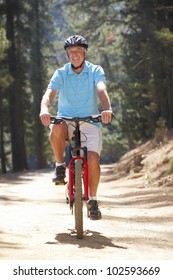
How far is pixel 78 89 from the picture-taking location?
6.43 meters

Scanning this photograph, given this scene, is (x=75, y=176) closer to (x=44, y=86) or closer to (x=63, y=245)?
(x=63, y=245)

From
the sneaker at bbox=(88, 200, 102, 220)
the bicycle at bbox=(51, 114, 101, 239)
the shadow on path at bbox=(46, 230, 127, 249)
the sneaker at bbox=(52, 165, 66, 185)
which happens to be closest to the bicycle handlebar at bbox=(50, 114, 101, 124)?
the bicycle at bbox=(51, 114, 101, 239)

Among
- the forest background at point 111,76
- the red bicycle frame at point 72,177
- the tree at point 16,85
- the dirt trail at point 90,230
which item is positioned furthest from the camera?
the tree at point 16,85

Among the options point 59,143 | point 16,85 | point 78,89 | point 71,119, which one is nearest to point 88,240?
point 59,143

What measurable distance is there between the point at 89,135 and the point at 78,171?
0.56 m

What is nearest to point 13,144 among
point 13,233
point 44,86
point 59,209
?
point 44,86

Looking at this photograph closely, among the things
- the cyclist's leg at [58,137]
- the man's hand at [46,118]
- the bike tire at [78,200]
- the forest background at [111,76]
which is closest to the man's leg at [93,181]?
the bike tire at [78,200]

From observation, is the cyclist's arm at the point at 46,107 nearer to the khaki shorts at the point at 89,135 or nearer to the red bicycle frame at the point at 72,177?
the khaki shorts at the point at 89,135

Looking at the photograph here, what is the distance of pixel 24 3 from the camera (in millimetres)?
30156

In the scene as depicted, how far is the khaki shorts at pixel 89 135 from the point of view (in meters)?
6.48

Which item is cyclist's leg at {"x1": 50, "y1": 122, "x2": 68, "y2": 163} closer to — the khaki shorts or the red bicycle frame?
the khaki shorts

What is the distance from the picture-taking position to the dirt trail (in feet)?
17.6

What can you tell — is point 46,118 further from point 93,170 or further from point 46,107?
point 93,170

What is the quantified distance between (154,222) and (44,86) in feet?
94.1
